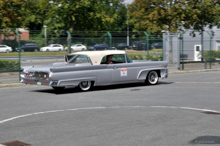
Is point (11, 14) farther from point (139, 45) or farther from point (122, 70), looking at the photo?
point (122, 70)

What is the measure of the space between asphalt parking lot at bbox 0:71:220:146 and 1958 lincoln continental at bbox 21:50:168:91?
25.4 inches

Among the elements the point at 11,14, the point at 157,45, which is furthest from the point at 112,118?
the point at 11,14

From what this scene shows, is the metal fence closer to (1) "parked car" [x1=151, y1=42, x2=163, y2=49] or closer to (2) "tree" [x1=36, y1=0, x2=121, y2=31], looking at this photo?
(1) "parked car" [x1=151, y1=42, x2=163, y2=49]

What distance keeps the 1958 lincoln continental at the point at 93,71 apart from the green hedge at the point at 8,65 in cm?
583

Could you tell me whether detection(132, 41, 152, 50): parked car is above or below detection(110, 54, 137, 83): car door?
above

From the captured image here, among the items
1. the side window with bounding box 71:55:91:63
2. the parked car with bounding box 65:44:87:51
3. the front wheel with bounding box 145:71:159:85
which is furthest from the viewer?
the parked car with bounding box 65:44:87:51

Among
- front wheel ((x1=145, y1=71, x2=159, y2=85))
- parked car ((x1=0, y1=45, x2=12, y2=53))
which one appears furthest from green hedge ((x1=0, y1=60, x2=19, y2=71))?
front wheel ((x1=145, y1=71, x2=159, y2=85))

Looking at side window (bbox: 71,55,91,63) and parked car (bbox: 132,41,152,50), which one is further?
parked car (bbox: 132,41,152,50)

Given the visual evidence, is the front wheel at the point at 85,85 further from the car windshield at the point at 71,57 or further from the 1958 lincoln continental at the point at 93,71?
the car windshield at the point at 71,57

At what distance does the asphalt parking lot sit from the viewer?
663 cm

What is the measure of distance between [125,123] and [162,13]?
999 inches

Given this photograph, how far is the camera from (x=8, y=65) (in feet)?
66.6

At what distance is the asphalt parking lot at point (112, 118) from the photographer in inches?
261

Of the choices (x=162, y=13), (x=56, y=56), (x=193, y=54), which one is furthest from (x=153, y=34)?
(x=56, y=56)
